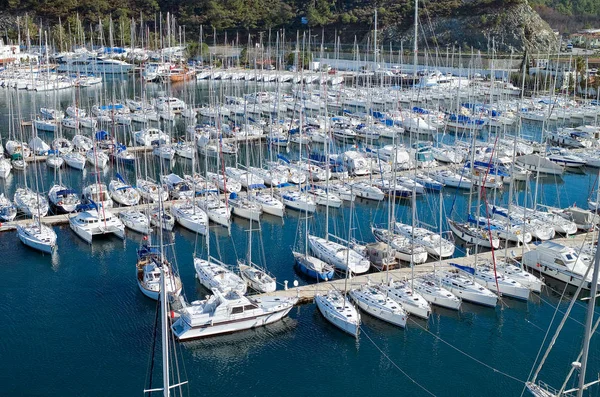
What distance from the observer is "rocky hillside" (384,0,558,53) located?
340 ft

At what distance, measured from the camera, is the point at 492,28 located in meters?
106

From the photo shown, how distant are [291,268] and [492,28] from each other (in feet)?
258

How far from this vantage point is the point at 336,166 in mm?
50875

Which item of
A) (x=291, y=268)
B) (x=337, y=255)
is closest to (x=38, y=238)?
(x=291, y=268)

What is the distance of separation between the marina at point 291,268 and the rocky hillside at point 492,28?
Result: 149 ft

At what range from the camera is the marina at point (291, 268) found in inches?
1127

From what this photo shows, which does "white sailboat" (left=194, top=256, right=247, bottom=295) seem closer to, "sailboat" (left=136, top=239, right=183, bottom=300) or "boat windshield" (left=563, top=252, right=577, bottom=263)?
"sailboat" (left=136, top=239, right=183, bottom=300)

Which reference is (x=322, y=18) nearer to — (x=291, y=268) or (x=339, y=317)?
(x=291, y=268)

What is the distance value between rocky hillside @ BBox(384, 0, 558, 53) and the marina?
45.4 metres

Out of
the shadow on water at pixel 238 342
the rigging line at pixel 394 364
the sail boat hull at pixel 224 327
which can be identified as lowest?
the rigging line at pixel 394 364

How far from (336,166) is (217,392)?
2588cm

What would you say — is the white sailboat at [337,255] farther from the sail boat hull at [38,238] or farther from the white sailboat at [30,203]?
the white sailboat at [30,203]

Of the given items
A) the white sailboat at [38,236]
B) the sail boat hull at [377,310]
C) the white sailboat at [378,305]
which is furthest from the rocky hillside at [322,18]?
the sail boat hull at [377,310]

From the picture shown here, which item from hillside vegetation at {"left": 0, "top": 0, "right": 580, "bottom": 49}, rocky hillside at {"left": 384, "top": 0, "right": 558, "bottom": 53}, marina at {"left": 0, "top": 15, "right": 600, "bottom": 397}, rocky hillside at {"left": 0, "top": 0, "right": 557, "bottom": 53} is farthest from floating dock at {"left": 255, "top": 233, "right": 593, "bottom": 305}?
hillside vegetation at {"left": 0, "top": 0, "right": 580, "bottom": 49}
